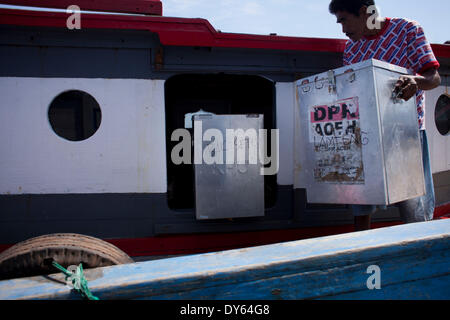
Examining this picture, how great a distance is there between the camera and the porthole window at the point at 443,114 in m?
4.11

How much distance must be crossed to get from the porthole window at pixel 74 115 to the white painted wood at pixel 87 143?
0.20 feet

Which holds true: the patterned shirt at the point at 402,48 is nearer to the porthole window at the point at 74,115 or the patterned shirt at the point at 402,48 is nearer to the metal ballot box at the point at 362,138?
the metal ballot box at the point at 362,138

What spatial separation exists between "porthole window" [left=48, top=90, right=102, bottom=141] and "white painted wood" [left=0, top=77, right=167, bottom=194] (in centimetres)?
6

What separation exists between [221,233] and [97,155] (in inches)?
60.5

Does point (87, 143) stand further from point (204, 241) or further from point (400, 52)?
point (400, 52)

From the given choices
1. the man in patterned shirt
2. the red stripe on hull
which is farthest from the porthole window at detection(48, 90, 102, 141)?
the man in patterned shirt

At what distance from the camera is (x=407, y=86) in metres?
2.16

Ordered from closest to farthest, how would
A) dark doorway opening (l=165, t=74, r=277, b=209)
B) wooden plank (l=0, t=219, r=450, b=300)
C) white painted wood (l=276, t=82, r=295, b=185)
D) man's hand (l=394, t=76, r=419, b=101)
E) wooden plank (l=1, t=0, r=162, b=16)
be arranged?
wooden plank (l=0, t=219, r=450, b=300) < man's hand (l=394, t=76, r=419, b=101) < wooden plank (l=1, t=0, r=162, b=16) < white painted wood (l=276, t=82, r=295, b=185) < dark doorway opening (l=165, t=74, r=277, b=209)

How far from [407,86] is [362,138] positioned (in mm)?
467

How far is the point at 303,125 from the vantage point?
105 inches

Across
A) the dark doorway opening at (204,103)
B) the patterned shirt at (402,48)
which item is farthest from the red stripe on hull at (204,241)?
the patterned shirt at (402,48)

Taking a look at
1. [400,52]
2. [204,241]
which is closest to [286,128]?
[400,52]

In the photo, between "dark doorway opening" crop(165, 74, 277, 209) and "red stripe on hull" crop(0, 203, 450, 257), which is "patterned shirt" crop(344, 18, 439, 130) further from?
"dark doorway opening" crop(165, 74, 277, 209)

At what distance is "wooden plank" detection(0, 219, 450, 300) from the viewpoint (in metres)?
1.22
